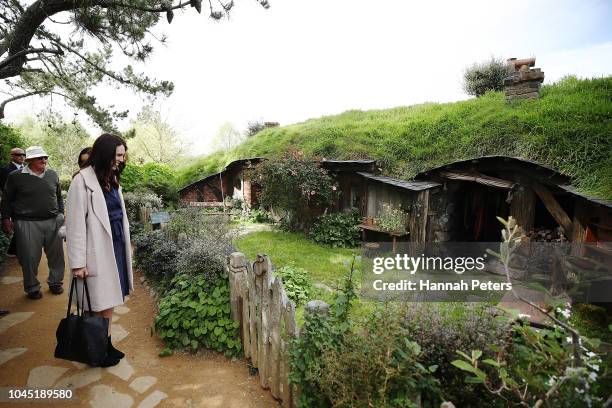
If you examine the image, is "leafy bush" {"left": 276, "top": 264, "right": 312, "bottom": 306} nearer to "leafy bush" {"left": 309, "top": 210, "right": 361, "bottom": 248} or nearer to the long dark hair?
the long dark hair

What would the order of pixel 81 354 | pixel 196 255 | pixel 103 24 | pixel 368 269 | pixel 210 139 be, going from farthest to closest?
pixel 210 139 → pixel 368 269 → pixel 103 24 → pixel 196 255 → pixel 81 354

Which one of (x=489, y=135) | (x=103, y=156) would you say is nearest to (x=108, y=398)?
(x=103, y=156)

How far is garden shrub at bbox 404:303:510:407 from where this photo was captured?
2430 millimetres

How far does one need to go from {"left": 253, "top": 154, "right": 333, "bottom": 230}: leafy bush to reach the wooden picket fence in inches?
243

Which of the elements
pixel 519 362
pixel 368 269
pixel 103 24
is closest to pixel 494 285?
pixel 368 269

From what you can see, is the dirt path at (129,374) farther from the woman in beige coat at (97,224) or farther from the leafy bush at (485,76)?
the leafy bush at (485,76)

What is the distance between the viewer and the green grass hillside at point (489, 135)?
20.5ft

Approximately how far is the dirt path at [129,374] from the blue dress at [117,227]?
2.91 feet

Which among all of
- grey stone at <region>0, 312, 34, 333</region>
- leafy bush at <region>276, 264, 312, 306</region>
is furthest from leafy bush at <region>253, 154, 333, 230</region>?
grey stone at <region>0, 312, 34, 333</region>

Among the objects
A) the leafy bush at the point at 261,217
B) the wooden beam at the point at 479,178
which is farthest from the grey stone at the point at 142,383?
the leafy bush at the point at 261,217

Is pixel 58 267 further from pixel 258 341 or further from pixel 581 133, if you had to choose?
pixel 581 133

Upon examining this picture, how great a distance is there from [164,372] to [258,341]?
1.11 meters

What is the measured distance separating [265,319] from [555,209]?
604 cm

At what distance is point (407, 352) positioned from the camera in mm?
2248
